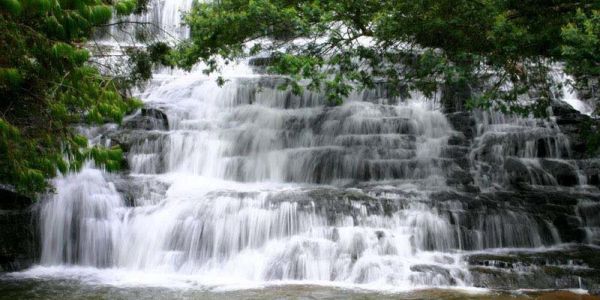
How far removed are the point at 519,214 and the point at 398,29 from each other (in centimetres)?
463

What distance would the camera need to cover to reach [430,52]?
38.7 ft

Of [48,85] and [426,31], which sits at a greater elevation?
[426,31]

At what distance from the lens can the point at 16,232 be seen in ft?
38.9

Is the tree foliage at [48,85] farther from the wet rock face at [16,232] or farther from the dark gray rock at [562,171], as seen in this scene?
the dark gray rock at [562,171]

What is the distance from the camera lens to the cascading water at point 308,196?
1088 centimetres

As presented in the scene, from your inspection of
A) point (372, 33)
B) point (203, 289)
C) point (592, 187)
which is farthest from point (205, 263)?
point (592, 187)

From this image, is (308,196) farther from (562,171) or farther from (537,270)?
(562,171)

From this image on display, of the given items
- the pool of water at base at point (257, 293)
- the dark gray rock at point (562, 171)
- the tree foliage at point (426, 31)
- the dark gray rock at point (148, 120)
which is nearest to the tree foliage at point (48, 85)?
the pool of water at base at point (257, 293)

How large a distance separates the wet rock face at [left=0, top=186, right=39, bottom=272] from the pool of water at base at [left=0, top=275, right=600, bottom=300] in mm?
1633

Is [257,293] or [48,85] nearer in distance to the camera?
[48,85]

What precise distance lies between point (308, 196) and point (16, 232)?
5983 mm

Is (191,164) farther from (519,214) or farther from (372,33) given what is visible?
(519,214)

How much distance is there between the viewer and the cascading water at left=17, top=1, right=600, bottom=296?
35.7ft

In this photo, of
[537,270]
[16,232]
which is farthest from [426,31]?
[16,232]
